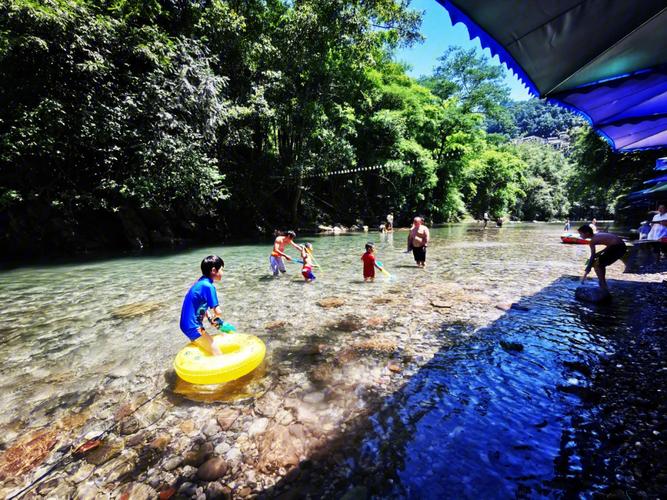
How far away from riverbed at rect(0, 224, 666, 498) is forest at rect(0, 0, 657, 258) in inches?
478

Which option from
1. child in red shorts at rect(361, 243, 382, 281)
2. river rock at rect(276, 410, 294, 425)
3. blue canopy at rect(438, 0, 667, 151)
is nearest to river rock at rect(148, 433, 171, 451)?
river rock at rect(276, 410, 294, 425)

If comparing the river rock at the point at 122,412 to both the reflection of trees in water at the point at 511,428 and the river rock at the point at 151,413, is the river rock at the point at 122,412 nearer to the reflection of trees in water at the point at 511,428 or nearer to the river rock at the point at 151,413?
the river rock at the point at 151,413

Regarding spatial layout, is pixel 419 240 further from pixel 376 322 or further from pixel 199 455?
pixel 199 455

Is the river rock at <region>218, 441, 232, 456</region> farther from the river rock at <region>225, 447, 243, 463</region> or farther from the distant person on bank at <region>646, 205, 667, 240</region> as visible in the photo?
the distant person on bank at <region>646, 205, 667, 240</region>

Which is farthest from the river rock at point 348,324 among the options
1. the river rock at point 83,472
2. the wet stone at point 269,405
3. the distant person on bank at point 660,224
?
the distant person on bank at point 660,224

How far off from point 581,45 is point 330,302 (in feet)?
19.9

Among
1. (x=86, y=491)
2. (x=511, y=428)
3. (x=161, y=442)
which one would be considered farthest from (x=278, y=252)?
(x=511, y=428)

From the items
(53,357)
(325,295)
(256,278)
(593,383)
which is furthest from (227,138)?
(593,383)

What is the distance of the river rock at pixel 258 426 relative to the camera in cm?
329

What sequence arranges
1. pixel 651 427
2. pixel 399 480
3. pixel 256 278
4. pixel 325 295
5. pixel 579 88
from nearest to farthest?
pixel 399 480 → pixel 651 427 → pixel 579 88 → pixel 325 295 → pixel 256 278

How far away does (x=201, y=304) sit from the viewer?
4.29m

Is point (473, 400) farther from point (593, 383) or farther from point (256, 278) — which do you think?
point (256, 278)

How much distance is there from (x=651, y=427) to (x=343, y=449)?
9.39 ft

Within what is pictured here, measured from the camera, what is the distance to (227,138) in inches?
902
